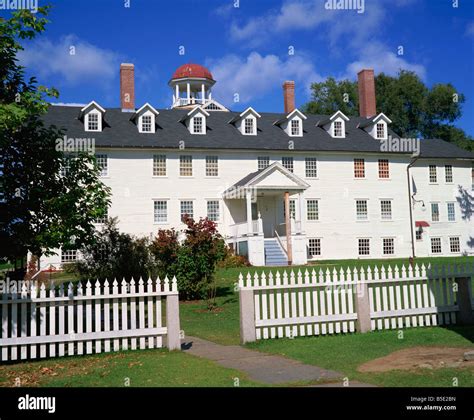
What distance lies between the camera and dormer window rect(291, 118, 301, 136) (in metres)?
38.5

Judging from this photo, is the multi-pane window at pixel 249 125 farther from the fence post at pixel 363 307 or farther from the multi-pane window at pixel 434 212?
the fence post at pixel 363 307

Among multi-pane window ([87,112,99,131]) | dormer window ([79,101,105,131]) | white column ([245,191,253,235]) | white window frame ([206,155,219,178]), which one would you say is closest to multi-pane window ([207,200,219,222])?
white window frame ([206,155,219,178])

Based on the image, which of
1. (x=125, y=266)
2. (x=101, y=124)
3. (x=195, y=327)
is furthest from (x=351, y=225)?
(x=195, y=327)

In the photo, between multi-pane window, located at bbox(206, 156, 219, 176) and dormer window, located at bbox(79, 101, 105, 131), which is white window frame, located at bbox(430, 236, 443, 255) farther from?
dormer window, located at bbox(79, 101, 105, 131)

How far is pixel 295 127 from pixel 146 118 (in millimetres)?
10369

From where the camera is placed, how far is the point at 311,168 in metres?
37.3

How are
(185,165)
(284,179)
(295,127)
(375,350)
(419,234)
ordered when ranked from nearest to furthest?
(375,350) < (284,179) < (185,165) < (295,127) < (419,234)

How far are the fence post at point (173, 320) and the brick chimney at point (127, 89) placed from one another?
29455 mm

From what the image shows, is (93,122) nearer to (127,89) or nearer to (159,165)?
(127,89)

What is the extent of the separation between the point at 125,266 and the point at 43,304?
1041cm

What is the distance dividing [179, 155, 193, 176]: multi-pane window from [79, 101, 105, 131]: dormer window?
5.40 meters

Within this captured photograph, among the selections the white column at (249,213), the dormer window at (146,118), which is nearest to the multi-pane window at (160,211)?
the dormer window at (146,118)

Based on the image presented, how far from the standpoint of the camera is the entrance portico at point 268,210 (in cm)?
3136

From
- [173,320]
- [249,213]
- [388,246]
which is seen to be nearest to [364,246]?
[388,246]
